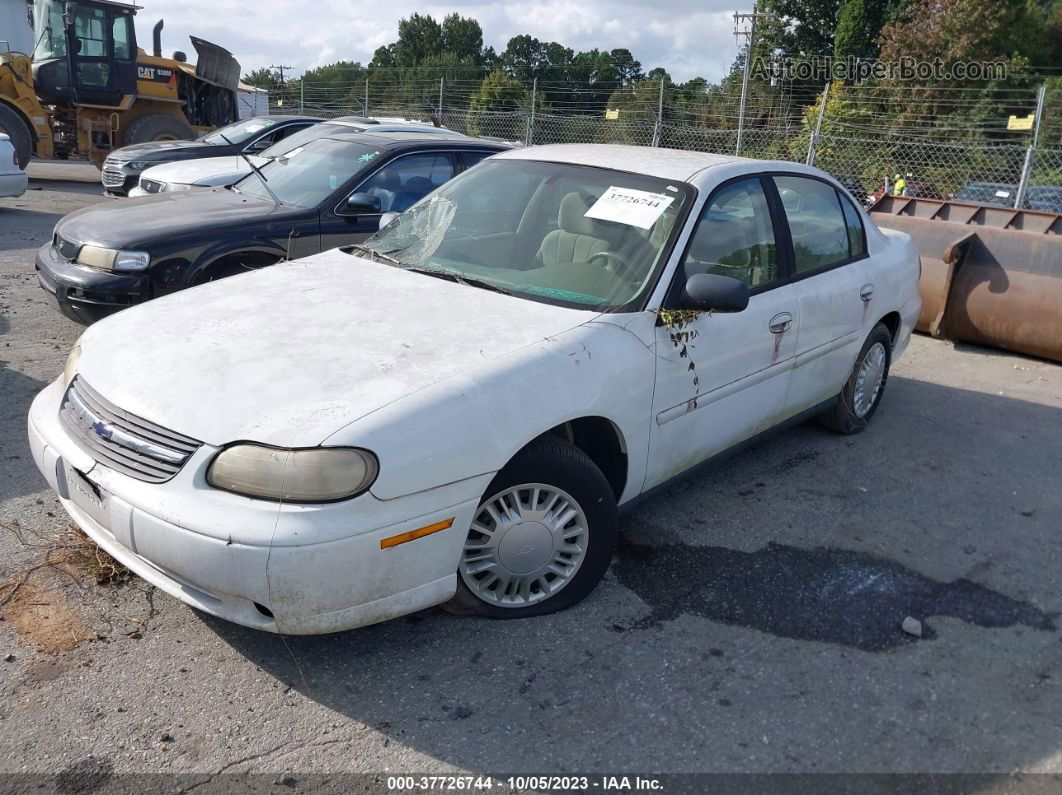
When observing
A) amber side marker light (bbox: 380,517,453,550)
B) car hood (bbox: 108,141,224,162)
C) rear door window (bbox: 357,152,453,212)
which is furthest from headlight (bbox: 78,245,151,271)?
car hood (bbox: 108,141,224,162)

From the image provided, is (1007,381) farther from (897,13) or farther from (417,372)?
(897,13)

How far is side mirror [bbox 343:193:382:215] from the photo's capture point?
666 cm

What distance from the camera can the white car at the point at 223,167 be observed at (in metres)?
8.38

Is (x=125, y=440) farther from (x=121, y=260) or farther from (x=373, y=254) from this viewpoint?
(x=121, y=260)

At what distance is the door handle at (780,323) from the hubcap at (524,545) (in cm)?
152

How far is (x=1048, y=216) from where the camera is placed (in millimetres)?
7719

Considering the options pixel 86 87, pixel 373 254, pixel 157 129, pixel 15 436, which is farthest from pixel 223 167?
pixel 157 129

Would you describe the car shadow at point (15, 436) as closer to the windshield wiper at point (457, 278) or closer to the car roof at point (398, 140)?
the windshield wiper at point (457, 278)

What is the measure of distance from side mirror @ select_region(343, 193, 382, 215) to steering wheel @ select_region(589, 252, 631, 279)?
3.27m

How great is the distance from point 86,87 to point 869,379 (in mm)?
15451

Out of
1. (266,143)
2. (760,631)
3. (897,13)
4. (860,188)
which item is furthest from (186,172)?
(897,13)

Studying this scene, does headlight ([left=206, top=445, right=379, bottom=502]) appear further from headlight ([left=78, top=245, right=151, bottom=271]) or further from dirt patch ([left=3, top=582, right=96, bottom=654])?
headlight ([left=78, top=245, right=151, bottom=271])

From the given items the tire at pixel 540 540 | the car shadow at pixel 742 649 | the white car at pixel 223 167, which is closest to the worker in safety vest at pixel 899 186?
the white car at pixel 223 167

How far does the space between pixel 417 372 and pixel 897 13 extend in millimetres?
39169
